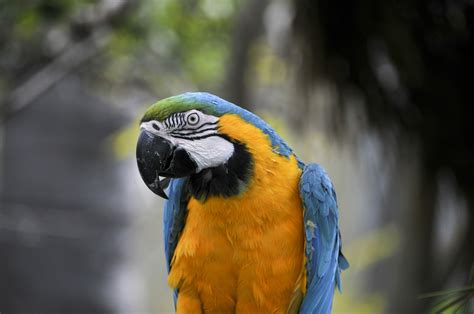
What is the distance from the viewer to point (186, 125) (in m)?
1.99

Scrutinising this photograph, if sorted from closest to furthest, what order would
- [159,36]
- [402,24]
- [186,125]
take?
[186,125], [402,24], [159,36]

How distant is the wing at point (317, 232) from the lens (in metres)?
2.16

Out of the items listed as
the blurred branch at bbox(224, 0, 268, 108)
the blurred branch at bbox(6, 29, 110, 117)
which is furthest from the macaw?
the blurred branch at bbox(6, 29, 110, 117)

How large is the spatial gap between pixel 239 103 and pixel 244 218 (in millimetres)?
2026

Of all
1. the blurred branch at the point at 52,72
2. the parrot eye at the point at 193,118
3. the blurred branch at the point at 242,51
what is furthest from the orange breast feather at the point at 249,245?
the blurred branch at the point at 52,72

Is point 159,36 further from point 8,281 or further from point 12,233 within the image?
point 8,281

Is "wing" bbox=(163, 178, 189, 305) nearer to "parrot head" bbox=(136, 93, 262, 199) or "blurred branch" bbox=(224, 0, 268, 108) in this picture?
"parrot head" bbox=(136, 93, 262, 199)

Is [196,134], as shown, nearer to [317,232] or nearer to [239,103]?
[317,232]

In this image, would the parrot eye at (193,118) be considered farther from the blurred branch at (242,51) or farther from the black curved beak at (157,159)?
the blurred branch at (242,51)

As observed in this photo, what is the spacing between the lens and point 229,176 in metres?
2.09

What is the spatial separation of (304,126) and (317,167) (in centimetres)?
177

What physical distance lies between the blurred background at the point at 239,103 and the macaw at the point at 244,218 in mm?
427

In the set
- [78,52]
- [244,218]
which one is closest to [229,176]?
[244,218]

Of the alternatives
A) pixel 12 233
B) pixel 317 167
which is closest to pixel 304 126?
pixel 317 167
